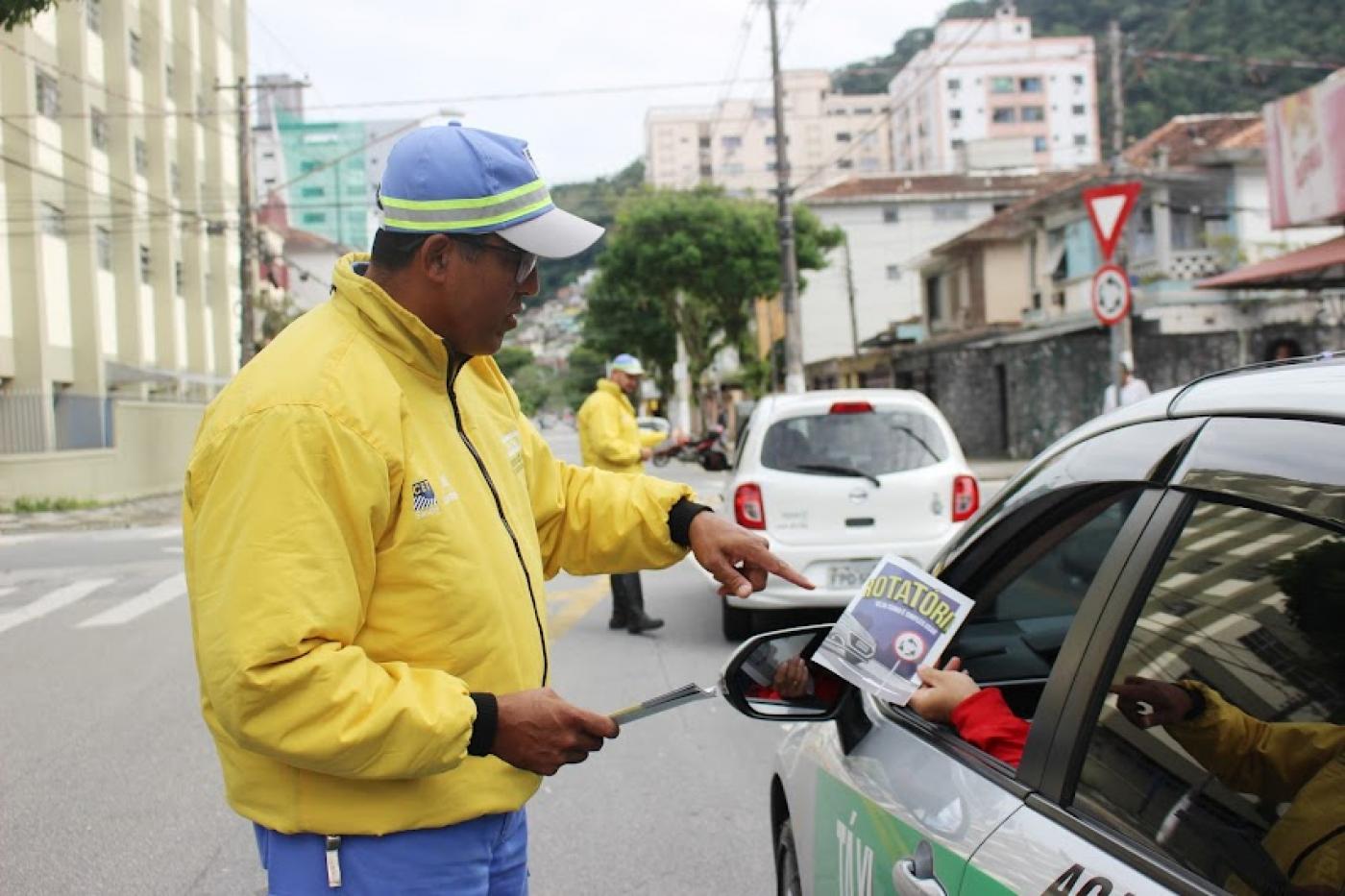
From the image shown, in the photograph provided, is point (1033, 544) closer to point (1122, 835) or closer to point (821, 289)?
point (1122, 835)

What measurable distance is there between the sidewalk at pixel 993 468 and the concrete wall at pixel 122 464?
1484cm

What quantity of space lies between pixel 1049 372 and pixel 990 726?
28726 millimetres

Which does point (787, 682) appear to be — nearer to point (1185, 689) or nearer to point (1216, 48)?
point (1185, 689)

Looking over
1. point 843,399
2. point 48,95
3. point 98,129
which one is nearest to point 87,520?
point 48,95

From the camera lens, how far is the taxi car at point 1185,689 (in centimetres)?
167

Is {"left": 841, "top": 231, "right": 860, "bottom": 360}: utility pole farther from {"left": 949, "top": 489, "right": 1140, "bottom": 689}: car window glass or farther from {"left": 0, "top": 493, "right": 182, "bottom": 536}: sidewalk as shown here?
{"left": 949, "top": 489, "right": 1140, "bottom": 689}: car window glass

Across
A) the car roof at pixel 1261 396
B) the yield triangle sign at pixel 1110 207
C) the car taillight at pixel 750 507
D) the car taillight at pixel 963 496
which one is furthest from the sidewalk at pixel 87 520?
the car roof at pixel 1261 396

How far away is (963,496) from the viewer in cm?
845

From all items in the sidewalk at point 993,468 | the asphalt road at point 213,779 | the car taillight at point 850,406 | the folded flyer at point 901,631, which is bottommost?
the sidewalk at point 993,468

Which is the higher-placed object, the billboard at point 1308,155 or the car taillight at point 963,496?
the billboard at point 1308,155

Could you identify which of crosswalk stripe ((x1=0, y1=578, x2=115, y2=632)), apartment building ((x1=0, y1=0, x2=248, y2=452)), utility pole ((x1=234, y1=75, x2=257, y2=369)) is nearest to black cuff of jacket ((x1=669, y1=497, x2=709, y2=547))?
crosswalk stripe ((x1=0, y1=578, x2=115, y2=632))

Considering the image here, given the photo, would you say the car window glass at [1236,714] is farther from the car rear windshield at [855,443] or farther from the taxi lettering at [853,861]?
the car rear windshield at [855,443]

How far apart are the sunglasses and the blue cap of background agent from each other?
28 millimetres

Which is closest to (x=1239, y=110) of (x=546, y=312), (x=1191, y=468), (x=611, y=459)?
(x=611, y=459)
